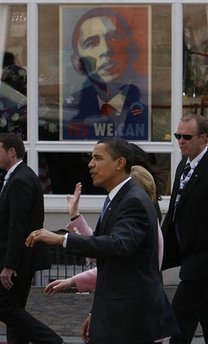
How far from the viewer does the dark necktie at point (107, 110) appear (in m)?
11.4

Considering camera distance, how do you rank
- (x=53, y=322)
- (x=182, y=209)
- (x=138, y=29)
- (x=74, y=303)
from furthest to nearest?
(x=138, y=29)
(x=74, y=303)
(x=53, y=322)
(x=182, y=209)

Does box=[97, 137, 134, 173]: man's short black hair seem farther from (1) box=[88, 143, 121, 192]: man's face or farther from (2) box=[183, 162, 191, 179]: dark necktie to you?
(2) box=[183, 162, 191, 179]: dark necktie

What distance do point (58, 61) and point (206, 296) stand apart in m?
5.11

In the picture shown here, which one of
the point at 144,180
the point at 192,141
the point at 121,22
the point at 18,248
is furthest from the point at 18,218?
the point at 121,22

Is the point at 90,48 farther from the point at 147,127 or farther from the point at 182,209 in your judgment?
the point at 182,209

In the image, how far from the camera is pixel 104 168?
208 inches

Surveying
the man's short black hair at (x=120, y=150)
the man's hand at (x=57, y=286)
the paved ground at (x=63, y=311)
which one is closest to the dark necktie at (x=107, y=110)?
the paved ground at (x=63, y=311)

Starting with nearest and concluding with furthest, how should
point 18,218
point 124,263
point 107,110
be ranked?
point 124,263 → point 18,218 → point 107,110

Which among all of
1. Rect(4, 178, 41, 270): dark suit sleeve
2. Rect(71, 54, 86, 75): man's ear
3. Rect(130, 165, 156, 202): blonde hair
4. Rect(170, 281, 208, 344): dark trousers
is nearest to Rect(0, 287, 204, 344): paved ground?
Rect(4, 178, 41, 270): dark suit sleeve

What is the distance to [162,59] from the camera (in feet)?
37.2

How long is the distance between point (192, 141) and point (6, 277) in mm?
1888

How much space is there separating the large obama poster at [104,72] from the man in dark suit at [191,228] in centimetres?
420

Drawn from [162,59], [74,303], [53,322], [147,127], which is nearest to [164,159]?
[147,127]

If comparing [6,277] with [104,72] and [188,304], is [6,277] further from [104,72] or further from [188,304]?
[104,72]
